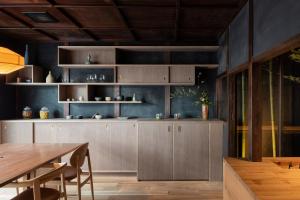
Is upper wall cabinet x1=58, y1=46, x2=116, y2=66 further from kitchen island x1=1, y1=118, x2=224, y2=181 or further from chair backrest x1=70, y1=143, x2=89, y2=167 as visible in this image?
chair backrest x1=70, y1=143, x2=89, y2=167

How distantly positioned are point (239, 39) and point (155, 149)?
7.24 feet

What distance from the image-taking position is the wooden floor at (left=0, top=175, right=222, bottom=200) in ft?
12.1

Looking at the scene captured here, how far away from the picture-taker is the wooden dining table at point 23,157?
2209mm

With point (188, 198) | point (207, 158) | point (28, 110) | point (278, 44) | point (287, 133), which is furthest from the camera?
point (28, 110)

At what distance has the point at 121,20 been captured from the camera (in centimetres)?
383

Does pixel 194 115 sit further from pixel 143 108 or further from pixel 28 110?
pixel 28 110

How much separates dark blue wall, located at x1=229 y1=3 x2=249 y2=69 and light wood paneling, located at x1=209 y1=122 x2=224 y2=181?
3.73ft

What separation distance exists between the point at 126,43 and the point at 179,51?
1.05 metres

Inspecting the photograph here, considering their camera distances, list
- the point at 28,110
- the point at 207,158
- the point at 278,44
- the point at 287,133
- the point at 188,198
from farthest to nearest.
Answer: the point at 28,110
the point at 207,158
the point at 188,198
the point at 287,133
the point at 278,44

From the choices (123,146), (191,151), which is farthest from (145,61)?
(191,151)

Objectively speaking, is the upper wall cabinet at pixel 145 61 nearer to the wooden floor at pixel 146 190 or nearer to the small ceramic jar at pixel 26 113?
the small ceramic jar at pixel 26 113

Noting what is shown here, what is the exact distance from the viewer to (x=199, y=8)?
133 inches

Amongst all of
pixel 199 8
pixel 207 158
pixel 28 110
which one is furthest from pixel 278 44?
pixel 28 110

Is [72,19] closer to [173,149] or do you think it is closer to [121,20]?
[121,20]
